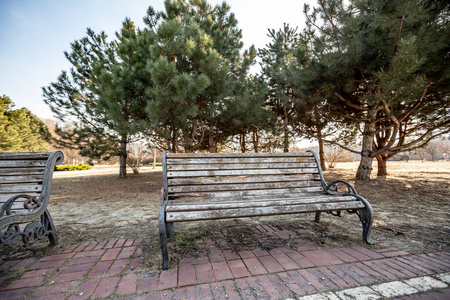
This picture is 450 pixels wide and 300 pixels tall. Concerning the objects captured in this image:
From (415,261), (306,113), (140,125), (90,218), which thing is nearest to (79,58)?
(140,125)

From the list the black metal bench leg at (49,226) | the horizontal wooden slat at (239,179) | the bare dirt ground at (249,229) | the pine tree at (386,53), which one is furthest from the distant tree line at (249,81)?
the black metal bench leg at (49,226)

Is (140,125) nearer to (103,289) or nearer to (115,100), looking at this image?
(115,100)

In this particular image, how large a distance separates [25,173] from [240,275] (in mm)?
2422

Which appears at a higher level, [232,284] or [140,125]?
[140,125]

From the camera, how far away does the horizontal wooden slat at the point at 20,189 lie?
1.98 m

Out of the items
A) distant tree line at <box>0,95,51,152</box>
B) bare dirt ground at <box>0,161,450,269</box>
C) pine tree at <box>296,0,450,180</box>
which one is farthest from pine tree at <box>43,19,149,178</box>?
distant tree line at <box>0,95,51,152</box>

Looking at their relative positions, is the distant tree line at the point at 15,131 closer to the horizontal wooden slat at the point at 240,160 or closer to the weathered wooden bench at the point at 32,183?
the weathered wooden bench at the point at 32,183

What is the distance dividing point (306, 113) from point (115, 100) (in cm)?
668

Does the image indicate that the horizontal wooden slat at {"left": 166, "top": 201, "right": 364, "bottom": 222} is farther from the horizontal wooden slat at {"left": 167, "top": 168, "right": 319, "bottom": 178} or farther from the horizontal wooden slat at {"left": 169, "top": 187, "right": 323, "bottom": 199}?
the horizontal wooden slat at {"left": 167, "top": 168, "right": 319, "bottom": 178}

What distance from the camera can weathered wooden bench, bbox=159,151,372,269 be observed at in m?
1.92

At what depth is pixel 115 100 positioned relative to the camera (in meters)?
5.25

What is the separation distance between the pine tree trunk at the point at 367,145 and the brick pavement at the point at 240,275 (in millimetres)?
5231

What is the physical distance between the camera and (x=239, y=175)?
2553 mm

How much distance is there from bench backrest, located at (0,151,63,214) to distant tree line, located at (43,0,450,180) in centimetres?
291
